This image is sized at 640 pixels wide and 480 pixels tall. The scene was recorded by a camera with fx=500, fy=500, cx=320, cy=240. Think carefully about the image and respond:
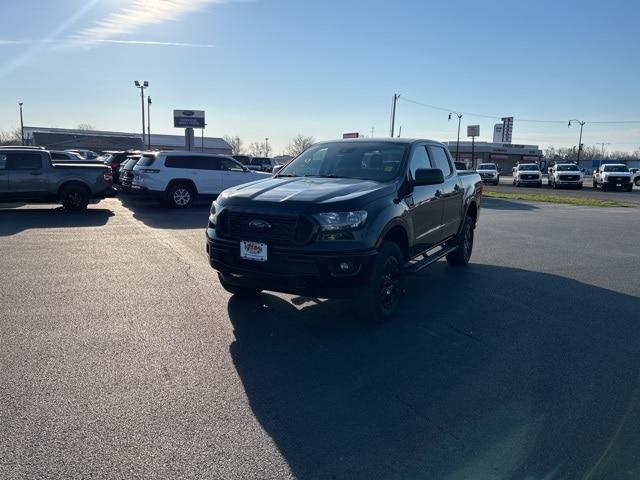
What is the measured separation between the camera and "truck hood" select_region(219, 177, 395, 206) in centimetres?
484

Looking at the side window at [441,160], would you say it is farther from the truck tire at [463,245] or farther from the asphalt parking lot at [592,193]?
the asphalt parking lot at [592,193]

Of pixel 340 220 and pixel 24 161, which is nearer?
pixel 340 220

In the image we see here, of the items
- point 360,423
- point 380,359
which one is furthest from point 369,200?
point 360,423

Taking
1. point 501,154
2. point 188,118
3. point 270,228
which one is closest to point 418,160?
point 270,228

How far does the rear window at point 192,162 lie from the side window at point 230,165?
0.62 feet

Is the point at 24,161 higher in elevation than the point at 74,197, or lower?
higher

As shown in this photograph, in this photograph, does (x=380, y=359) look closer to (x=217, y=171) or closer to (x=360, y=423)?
(x=360, y=423)

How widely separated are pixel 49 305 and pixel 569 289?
21.6 ft

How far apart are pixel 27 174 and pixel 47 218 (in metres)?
1.67

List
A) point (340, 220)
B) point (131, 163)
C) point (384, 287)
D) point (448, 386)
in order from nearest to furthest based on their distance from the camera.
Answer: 1. point (448, 386)
2. point (340, 220)
3. point (384, 287)
4. point (131, 163)

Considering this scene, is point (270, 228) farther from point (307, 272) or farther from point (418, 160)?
point (418, 160)

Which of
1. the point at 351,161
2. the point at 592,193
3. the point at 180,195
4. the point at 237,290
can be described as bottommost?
the point at 592,193

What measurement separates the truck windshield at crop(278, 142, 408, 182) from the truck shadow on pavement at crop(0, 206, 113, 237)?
23.6ft

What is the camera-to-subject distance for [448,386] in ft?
12.6
